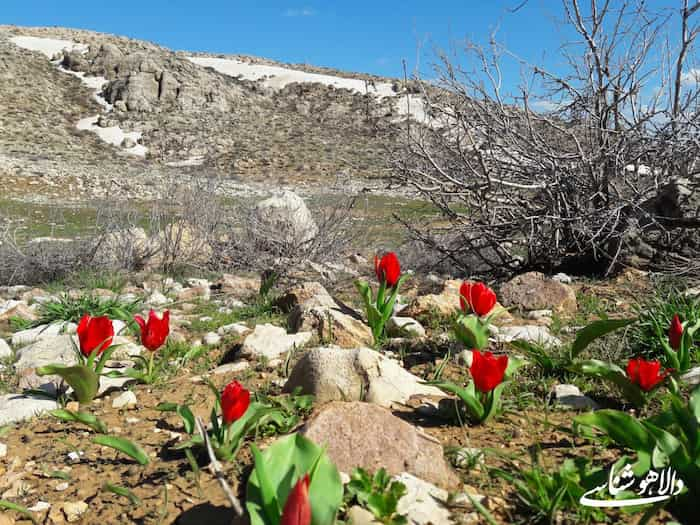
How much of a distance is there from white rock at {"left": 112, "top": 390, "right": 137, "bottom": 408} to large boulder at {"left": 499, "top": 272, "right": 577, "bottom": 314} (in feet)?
9.09

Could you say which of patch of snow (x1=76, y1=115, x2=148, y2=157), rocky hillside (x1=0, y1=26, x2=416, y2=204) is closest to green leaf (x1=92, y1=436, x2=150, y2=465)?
rocky hillside (x1=0, y1=26, x2=416, y2=204)

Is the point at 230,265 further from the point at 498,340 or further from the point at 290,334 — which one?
the point at 498,340

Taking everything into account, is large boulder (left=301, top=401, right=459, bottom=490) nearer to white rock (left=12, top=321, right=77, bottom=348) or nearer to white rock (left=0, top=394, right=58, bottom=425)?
white rock (left=0, top=394, right=58, bottom=425)

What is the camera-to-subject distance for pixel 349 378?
2.49 metres

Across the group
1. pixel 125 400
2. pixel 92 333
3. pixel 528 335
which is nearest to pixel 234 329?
pixel 125 400

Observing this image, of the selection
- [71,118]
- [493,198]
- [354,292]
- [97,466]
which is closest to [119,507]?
[97,466]

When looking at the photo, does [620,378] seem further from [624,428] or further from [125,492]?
[125,492]

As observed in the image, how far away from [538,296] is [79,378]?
10.6 feet

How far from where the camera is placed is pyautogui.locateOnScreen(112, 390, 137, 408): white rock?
273 cm

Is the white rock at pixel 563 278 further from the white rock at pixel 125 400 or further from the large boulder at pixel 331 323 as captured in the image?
the white rock at pixel 125 400

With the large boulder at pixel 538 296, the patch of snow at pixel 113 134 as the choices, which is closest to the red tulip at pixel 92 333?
the large boulder at pixel 538 296

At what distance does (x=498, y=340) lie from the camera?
3359 millimetres

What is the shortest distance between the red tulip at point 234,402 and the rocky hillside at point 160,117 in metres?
21.5

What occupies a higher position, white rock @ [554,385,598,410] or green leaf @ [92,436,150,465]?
white rock @ [554,385,598,410]
